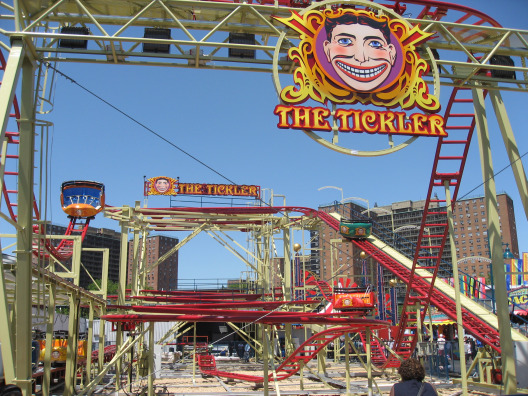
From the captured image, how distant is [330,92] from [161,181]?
23529mm

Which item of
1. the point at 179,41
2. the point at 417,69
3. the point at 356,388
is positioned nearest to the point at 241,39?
the point at 179,41

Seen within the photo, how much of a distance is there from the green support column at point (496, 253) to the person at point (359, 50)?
11.7 ft

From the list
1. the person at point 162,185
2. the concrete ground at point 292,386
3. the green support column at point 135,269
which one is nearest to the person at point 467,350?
the concrete ground at point 292,386

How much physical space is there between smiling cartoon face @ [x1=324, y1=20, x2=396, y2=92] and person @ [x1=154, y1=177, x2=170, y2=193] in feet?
76.3

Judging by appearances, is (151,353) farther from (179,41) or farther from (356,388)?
(356,388)

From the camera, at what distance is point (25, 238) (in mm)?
9305

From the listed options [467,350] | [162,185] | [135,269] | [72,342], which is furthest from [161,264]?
[72,342]

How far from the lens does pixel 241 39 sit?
36.8 ft

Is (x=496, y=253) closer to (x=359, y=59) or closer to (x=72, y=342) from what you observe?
(x=359, y=59)

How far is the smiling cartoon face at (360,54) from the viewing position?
11.1 meters

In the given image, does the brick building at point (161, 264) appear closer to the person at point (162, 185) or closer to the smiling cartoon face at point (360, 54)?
the person at point (162, 185)

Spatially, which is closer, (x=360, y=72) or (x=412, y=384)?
(x=412, y=384)

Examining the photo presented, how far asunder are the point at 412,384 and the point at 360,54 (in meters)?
7.89

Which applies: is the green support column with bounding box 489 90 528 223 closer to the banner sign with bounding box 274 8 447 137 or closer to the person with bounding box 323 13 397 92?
the banner sign with bounding box 274 8 447 137
